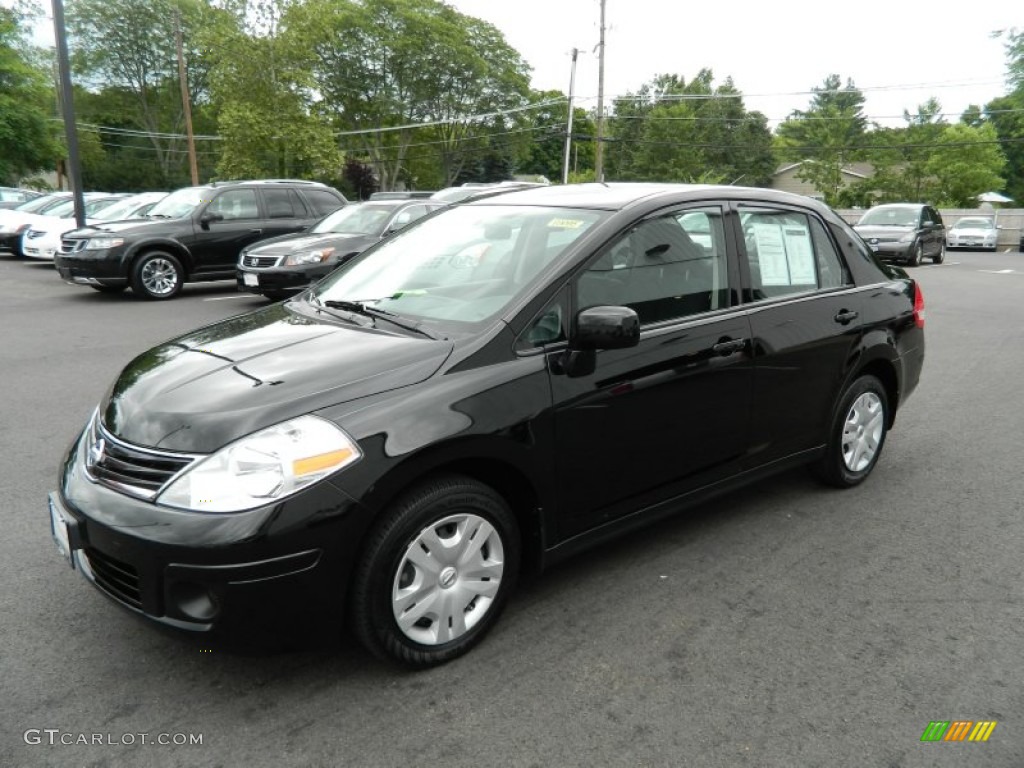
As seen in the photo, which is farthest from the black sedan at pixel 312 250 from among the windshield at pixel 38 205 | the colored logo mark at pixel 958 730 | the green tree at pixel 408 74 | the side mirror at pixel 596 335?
the green tree at pixel 408 74

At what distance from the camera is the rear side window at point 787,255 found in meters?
3.92

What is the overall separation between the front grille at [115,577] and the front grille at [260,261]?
882cm

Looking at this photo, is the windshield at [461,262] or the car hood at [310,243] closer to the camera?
the windshield at [461,262]

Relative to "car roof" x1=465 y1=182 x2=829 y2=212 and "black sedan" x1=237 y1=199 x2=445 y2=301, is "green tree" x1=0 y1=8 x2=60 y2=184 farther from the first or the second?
"car roof" x1=465 y1=182 x2=829 y2=212

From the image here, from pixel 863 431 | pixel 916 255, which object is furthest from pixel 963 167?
pixel 863 431

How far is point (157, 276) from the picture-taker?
486 inches

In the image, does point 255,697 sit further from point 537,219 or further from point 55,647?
point 537,219

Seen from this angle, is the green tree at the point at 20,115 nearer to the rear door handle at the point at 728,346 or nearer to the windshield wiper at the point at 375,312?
the windshield wiper at the point at 375,312

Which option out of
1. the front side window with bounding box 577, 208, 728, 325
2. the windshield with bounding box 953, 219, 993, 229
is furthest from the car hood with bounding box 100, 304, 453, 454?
the windshield with bounding box 953, 219, 993, 229

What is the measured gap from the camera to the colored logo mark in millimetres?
2520

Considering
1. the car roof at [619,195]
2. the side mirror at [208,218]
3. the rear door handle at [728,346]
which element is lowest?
the rear door handle at [728,346]

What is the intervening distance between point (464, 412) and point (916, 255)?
2131 cm

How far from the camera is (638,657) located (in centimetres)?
292

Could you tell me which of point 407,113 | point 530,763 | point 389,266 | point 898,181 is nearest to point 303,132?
point 407,113
